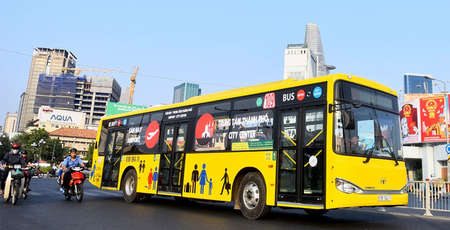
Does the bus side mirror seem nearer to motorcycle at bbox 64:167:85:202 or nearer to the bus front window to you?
the bus front window

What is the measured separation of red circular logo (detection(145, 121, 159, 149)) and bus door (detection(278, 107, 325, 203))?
208 inches

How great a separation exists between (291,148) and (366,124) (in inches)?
64.7

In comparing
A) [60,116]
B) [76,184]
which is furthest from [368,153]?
[60,116]

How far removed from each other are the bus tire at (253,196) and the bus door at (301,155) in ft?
1.71

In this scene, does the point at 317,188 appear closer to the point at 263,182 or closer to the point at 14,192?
the point at 263,182

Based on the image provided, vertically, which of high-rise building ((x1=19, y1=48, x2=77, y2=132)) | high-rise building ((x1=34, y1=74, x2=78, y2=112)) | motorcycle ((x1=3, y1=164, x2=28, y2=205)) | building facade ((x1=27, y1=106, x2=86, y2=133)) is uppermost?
high-rise building ((x1=19, y1=48, x2=77, y2=132))

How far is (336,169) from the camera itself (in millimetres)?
7672

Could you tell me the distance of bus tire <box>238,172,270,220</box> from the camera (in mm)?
8852

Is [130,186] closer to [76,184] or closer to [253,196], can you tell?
[76,184]

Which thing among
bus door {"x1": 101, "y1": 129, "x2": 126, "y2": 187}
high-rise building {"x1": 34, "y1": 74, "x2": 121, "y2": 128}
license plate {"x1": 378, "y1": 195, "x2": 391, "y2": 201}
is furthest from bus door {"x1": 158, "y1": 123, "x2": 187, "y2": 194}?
high-rise building {"x1": 34, "y1": 74, "x2": 121, "y2": 128}

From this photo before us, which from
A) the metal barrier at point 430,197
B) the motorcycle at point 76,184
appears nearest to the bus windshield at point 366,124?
the metal barrier at point 430,197

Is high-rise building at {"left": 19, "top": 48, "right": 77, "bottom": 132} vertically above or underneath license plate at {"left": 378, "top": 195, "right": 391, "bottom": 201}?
above

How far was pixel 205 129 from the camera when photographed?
36.0 feet

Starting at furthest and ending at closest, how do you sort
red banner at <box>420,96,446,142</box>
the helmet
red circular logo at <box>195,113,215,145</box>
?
red banner at <box>420,96,446,142</box> → the helmet → red circular logo at <box>195,113,215,145</box>
